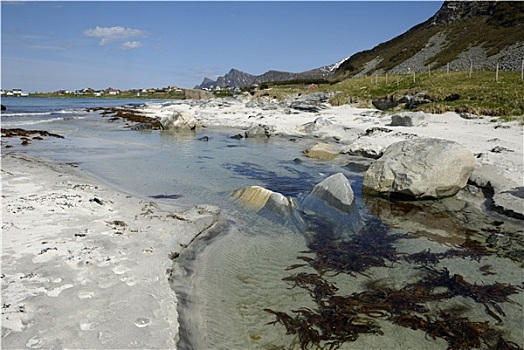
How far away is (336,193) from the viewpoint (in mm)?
8422

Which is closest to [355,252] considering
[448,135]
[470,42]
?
[448,135]

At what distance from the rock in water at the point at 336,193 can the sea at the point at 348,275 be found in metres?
0.21

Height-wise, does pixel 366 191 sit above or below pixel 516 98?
below

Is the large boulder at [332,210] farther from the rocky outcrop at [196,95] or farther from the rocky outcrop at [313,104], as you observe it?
the rocky outcrop at [196,95]

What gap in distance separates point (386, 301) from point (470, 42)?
75.6 m

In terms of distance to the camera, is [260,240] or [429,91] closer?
[260,240]

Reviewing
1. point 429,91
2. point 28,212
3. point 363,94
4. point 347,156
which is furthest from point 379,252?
point 363,94

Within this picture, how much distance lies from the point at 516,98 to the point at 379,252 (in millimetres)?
18525

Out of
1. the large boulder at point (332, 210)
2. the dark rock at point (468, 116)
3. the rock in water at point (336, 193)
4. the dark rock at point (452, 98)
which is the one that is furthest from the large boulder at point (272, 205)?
the dark rock at point (452, 98)

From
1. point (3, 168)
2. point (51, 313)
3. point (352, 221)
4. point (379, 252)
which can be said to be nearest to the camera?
point (51, 313)

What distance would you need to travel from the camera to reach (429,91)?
86.8 ft

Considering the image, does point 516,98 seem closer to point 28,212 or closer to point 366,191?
point 366,191

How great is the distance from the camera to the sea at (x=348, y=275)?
13.3 ft

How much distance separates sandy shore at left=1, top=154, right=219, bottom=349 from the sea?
0.34 meters
